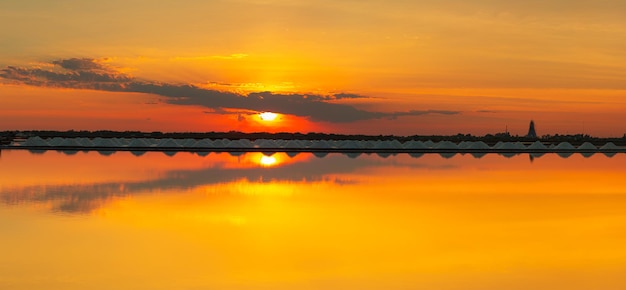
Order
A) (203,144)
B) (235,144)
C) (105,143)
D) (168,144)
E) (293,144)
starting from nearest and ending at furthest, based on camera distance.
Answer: (105,143), (168,144), (203,144), (235,144), (293,144)

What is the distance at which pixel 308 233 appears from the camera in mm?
11148

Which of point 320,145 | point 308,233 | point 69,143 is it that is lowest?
point 308,233

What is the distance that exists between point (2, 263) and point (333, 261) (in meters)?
4.10

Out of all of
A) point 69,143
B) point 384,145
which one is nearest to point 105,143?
point 69,143

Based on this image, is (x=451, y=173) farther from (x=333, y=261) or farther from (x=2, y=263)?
(x=2, y=263)

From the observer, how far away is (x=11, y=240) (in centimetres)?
1019

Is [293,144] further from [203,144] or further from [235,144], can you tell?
[203,144]

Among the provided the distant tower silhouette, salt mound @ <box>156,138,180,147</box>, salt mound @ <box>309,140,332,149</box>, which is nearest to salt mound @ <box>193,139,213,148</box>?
salt mound @ <box>156,138,180,147</box>

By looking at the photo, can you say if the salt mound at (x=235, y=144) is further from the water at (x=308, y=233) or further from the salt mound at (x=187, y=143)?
the water at (x=308, y=233)

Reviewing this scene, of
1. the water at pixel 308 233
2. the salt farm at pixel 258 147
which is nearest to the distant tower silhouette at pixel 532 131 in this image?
the salt farm at pixel 258 147

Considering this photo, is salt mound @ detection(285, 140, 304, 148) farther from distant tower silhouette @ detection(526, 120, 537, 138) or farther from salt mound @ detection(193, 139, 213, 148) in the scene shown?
distant tower silhouette @ detection(526, 120, 537, 138)

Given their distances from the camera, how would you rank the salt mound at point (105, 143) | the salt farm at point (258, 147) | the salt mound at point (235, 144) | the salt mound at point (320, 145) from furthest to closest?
the salt mound at point (320, 145), the salt mound at point (235, 144), the salt mound at point (105, 143), the salt farm at point (258, 147)

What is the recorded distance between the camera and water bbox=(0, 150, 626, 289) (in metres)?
8.13

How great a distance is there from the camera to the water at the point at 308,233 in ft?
26.7
